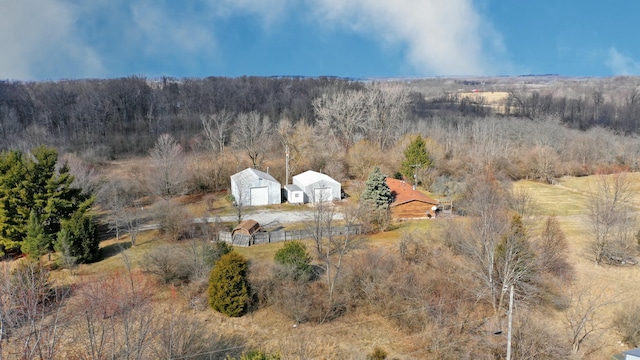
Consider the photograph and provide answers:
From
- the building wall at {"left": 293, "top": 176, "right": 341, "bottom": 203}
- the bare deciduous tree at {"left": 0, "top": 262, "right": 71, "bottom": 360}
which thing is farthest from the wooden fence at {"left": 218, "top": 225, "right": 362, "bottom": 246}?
the bare deciduous tree at {"left": 0, "top": 262, "right": 71, "bottom": 360}

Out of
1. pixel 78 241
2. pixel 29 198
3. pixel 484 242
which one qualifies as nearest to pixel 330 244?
pixel 484 242

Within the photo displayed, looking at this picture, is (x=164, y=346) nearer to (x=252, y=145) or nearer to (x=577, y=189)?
(x=252, y=145)

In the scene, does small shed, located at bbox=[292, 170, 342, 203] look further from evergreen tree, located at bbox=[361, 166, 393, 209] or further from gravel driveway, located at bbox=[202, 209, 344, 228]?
evergreen tree, located at bbox=[361, 166, 393, 209]

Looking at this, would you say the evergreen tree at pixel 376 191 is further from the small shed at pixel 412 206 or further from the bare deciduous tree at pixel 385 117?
the bare deciduous tree at pixel 385 117

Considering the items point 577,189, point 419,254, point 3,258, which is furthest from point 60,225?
point 577,189

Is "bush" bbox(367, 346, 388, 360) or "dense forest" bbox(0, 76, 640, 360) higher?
"dense forest" bbox(0, 76, 640, 360)

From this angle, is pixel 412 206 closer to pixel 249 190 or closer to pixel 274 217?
pixel 274 217

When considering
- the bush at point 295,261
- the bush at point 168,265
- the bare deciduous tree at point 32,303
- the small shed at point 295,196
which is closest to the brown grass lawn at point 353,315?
the bush at point 295,261
